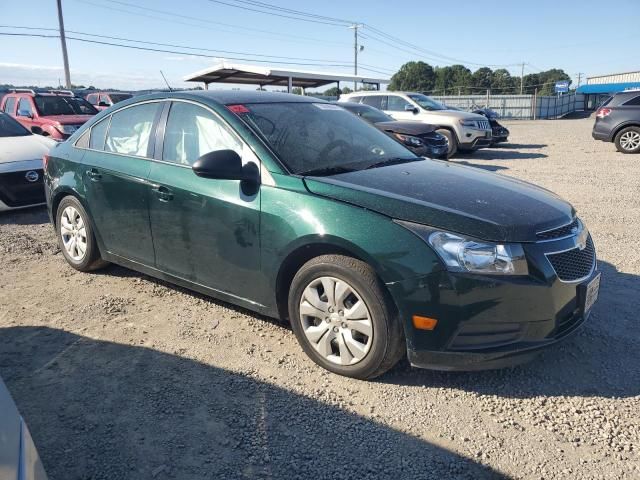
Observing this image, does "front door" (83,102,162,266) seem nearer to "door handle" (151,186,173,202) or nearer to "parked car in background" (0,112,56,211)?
"door handle" (151,186,173,202)

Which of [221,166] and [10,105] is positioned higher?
[10,105]

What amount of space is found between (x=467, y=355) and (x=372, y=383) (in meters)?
0.61

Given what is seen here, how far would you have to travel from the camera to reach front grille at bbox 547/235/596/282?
2.89 m

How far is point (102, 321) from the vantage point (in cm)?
400

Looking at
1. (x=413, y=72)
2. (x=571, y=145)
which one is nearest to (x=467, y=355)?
(x=571, y=145)

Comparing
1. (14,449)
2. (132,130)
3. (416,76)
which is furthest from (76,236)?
(416,76)

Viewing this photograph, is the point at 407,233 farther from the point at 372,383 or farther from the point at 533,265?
the point at 372,383

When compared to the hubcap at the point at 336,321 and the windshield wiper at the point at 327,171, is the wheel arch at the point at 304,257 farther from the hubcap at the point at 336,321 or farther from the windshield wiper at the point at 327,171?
the windshield wiper at the point at 327,171

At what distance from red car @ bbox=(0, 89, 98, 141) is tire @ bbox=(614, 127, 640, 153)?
46.1 ft

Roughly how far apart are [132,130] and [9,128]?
18.0 feet

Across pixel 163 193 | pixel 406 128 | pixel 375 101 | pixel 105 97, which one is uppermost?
pixel 105 97

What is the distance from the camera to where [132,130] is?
4379mm

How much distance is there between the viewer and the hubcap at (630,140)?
14.2 metres

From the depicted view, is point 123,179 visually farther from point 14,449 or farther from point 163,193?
point 14,449
